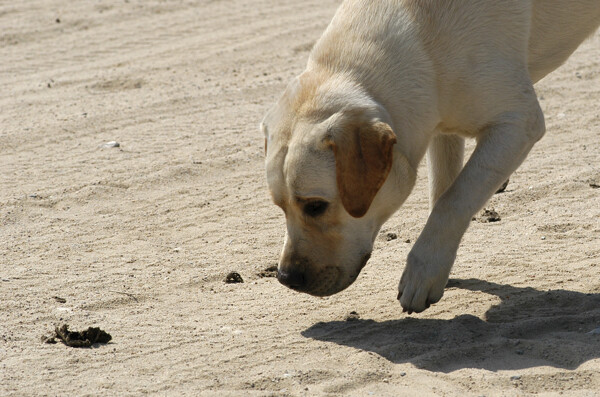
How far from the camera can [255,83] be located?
927 centimetres

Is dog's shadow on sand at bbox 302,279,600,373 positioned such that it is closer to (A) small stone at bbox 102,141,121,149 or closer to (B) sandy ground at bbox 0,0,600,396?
(B) sandy ground at bbox 0,0,600,396

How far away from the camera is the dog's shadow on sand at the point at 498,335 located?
447 centimetres

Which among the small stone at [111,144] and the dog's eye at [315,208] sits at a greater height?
the dog's eye at [315,208]

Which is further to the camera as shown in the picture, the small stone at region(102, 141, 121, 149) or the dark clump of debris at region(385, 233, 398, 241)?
the small stone at region(102, 141, 121, 149)

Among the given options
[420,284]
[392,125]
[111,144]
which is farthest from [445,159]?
[111,144]

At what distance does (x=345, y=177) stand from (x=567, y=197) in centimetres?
276

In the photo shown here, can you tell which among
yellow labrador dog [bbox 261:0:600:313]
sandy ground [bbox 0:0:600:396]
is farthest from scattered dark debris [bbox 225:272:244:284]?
yellow labrador dog [bbox 261:0:600:313]

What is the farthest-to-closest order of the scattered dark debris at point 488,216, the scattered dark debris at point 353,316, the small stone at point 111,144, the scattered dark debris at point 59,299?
1. the small stone at point 111,144
2. the scattered dark debris at point 488,216
3. the scattered dark debris at point 59,299
4. the scattered dark debris at point 353,316

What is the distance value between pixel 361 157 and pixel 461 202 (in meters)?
0.68

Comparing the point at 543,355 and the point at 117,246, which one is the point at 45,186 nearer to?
the point at 117,246

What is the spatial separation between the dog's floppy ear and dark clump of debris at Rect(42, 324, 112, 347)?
1381mm

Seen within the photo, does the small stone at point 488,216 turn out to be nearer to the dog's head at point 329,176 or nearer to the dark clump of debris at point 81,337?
the dog's head at point 329,176

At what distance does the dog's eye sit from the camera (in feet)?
15.0

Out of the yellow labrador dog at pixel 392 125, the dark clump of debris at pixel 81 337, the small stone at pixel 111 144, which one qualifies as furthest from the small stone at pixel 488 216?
the small stone at pixel 111 144
